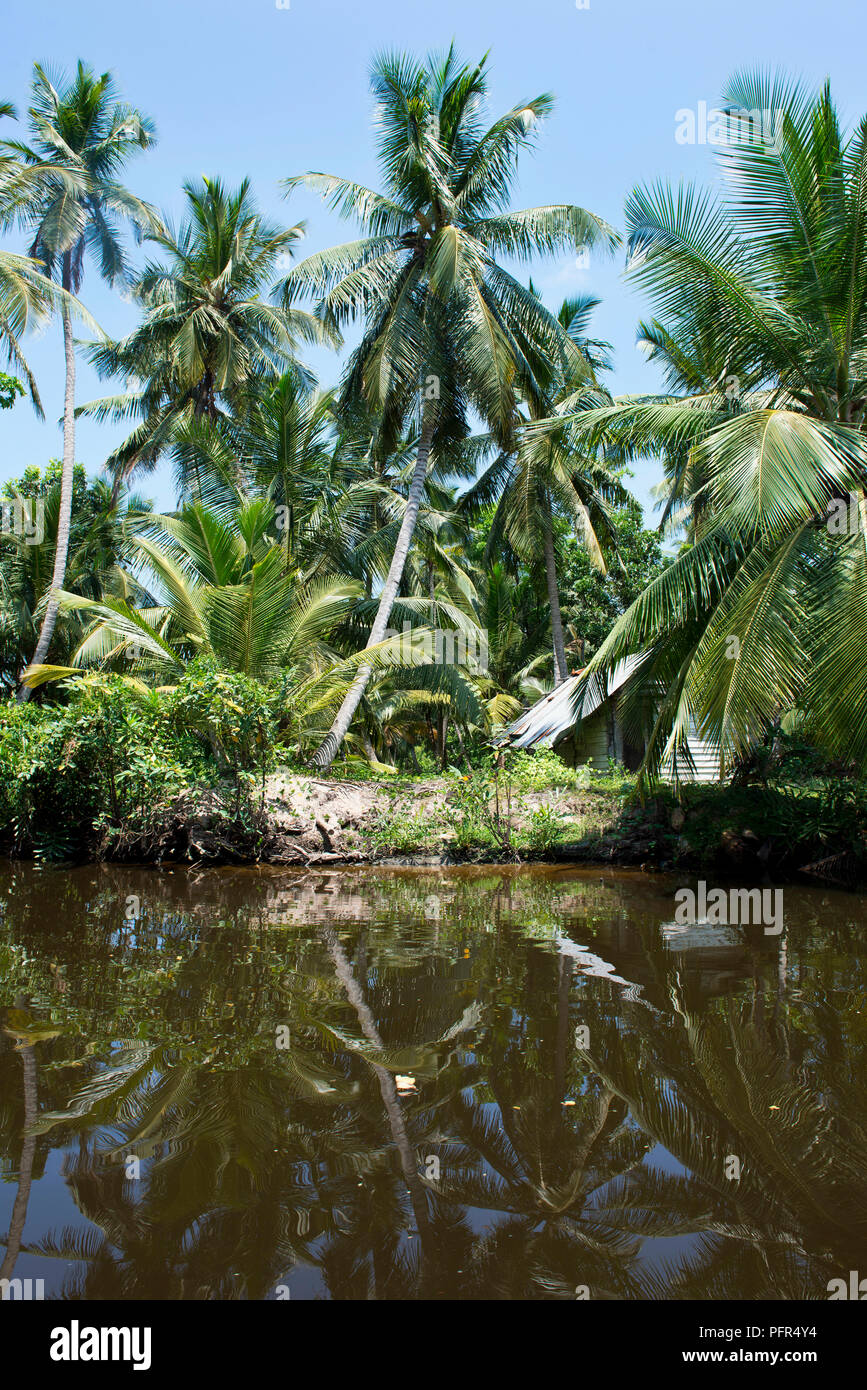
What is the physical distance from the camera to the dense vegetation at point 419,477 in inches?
339

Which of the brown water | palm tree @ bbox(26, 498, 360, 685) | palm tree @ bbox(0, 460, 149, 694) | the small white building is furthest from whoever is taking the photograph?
palm tree @ bbox(0, 460, 149, 694)

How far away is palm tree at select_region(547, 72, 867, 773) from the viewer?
7656 millimetres

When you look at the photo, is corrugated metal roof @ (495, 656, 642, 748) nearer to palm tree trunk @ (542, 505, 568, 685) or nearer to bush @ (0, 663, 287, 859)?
palm tree trunk @ (542, 505, 568, 685)

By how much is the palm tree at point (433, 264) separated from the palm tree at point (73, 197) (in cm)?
A: 686

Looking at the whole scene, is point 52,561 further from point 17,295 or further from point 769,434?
point 769,434

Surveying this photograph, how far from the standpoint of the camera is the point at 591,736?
2017 cm

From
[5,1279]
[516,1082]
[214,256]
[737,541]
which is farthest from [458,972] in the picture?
[214,256]

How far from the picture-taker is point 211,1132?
3.27 m

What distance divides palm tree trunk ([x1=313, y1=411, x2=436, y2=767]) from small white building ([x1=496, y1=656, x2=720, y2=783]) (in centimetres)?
363

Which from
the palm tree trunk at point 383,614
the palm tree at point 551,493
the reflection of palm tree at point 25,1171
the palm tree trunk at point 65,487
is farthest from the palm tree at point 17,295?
the reflection of palm tree at point 25,1171

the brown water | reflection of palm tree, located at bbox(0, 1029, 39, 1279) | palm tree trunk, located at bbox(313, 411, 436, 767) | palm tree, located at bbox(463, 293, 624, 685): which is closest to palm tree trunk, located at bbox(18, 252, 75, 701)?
palm tree trunk, located at bbox(313, 411, 436, 767)

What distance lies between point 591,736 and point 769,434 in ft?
43.3

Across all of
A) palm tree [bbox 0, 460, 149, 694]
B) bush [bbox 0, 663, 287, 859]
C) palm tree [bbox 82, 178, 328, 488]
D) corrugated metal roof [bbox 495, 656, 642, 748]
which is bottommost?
bush [bbox 0, 663, 287, 859]
